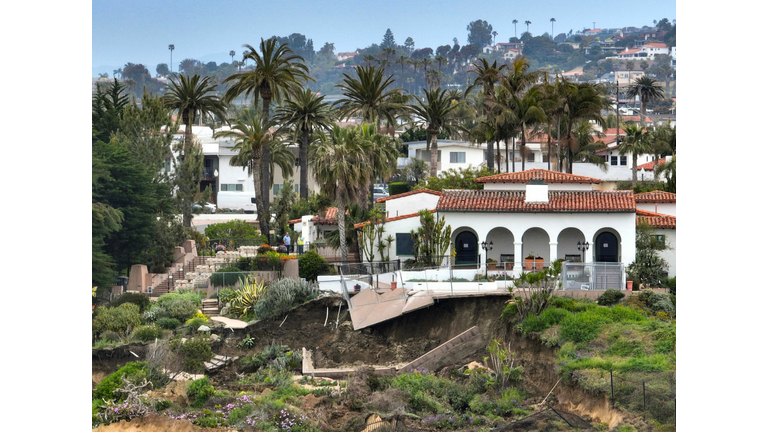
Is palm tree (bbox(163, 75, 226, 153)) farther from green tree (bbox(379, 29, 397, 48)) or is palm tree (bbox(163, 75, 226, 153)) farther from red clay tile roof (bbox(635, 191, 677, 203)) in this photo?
green tree (bbox(379, 29, 397, 48))

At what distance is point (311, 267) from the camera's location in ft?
132

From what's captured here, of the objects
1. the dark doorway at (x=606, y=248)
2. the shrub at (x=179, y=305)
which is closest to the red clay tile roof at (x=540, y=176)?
the dark doorway at (x=606, y=248)

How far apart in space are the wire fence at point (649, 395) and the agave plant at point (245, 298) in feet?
55.8

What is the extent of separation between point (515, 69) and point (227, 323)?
30.5m

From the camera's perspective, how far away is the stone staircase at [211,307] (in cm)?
3820

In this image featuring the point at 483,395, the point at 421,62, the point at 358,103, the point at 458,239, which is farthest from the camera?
the point at 421,62

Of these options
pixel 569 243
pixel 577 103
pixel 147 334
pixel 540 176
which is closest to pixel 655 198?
pixel 540 176

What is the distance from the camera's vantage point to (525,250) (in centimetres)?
4072

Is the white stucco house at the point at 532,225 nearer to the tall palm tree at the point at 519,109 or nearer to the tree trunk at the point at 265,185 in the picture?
the tree trunk at the point at 265,185

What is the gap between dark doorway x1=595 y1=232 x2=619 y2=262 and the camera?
39500 millimetres

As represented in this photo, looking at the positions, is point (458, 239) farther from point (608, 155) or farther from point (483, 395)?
point (608, 155)

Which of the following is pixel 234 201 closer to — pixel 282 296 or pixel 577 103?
pixel 577 103
